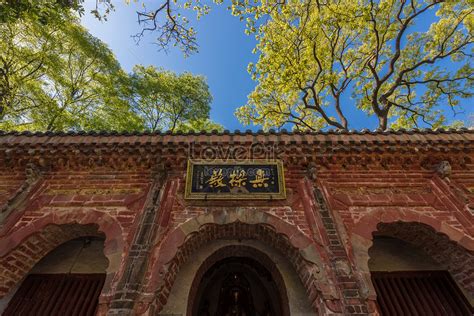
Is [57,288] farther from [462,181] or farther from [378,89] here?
[378,89]

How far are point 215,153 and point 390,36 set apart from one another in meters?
11.8

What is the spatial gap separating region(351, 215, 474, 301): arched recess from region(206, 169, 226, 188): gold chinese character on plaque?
268cm

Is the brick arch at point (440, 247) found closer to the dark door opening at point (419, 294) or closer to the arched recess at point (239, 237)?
the dark door opening at point (419, 294)

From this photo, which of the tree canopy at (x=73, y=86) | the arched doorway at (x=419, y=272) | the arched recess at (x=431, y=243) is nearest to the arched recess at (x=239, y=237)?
the arched recess at (x=431, y=243)

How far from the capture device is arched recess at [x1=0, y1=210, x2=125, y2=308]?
13.0ft

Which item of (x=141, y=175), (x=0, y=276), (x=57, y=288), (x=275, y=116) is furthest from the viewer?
(x=275, y=116)

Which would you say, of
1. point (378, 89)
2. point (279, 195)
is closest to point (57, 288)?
point (279, 195)

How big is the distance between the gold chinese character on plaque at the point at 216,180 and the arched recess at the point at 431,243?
2685mm

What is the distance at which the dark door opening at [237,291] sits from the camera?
4789 mm

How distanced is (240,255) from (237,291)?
80 centimetres

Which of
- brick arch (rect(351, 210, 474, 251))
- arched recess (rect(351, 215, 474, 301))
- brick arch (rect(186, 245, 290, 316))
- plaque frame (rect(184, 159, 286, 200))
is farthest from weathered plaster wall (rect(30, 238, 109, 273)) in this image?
brick arch (rect(351, 210, 474, 251))

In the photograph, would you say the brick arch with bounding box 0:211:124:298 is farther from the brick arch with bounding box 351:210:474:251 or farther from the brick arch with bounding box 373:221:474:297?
the brick arch with bounding box 373:221:474:297

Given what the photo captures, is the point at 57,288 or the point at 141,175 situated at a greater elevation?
the point at 141,175

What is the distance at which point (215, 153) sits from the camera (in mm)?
4957
